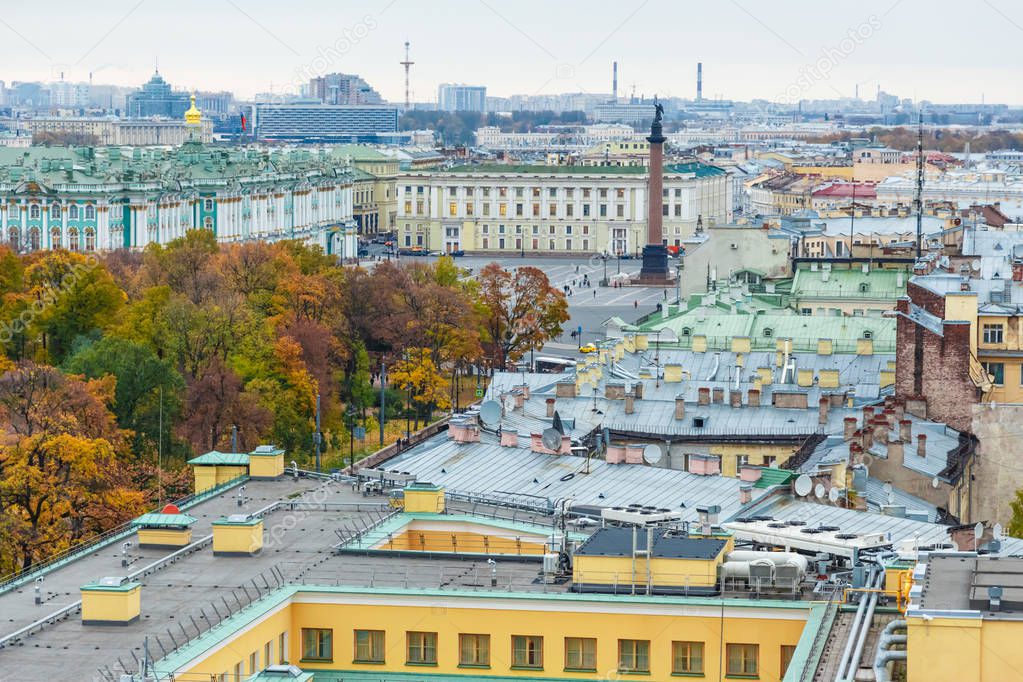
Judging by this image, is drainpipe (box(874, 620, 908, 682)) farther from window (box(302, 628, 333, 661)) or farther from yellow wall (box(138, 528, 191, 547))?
yellow wall (box(138, 528, 191, 547))

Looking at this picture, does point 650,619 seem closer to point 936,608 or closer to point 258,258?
point 936,608

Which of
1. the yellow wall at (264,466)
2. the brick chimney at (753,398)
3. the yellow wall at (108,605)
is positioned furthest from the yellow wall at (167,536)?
the brick chimney at (753,398)

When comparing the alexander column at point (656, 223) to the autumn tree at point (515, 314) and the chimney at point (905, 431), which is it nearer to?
the autumn tree at point (515, 314)

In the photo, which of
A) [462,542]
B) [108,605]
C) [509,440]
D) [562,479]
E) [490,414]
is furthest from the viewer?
[490,414]

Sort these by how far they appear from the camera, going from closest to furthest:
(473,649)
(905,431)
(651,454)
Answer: (473,649) → (651,454) → (905,431)

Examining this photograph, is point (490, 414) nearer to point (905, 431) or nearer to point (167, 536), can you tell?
point (905, 431)

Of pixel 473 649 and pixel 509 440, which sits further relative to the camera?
pixel 509 440

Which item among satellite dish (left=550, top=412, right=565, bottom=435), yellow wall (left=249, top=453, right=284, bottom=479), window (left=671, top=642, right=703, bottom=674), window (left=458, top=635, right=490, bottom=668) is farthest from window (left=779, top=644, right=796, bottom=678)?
satellite dish (left=550, top=412, right=565, bottom=435)

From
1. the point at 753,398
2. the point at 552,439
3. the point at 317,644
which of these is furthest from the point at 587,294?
the point at 317,644
